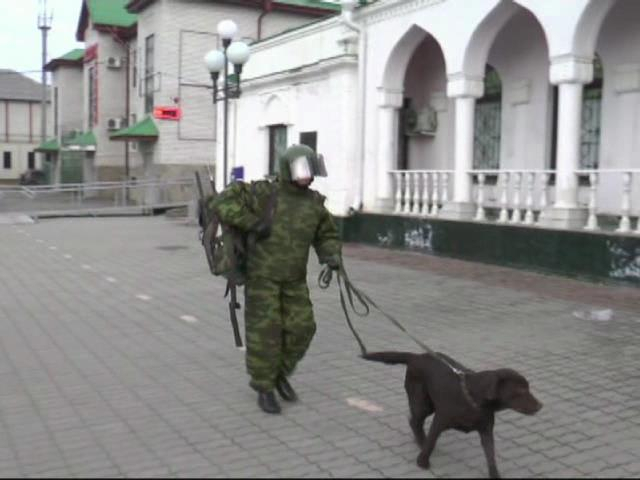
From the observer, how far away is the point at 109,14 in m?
33.3

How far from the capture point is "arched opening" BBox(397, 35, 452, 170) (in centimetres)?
1490

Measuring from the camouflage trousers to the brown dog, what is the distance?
851 millimetres

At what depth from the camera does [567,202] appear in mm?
10555

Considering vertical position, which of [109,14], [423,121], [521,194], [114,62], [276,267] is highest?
[109,14]

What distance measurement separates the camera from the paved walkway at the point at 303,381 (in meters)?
4.08

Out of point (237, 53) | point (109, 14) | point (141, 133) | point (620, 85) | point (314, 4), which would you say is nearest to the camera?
point (620, 85)

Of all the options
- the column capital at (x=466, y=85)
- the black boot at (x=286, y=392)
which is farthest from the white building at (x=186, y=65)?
the black boot at (x=286, y=392)

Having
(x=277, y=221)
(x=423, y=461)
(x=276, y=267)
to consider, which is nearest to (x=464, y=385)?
(x=423, y=461)

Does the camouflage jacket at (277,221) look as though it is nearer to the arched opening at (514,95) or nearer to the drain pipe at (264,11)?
the arched opening at (514,95)

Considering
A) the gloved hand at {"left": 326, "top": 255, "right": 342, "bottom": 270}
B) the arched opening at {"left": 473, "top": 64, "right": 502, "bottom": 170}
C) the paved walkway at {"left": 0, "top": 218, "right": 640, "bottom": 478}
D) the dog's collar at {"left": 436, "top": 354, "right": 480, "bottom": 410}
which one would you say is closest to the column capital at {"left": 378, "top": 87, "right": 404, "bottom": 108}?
the arched opening at {"left": 473, "top": 64, "right": 502, "bottom": 170}

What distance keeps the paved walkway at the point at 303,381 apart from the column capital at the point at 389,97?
443cm

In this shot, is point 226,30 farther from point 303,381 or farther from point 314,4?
point 314,4

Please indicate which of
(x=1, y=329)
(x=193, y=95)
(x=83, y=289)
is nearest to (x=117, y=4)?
(x=193, y=95)

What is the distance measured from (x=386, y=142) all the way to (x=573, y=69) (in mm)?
4492
